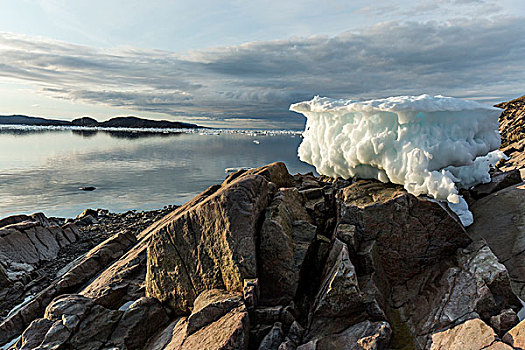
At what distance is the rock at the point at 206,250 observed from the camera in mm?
10297

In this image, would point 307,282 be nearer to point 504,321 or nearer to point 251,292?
point 251,292

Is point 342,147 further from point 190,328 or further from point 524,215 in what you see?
point 190,328

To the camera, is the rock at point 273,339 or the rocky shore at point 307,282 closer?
the rock at point 273,339

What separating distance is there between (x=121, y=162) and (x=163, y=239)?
7412cm

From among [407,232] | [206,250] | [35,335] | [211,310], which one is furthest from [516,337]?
[35,335]

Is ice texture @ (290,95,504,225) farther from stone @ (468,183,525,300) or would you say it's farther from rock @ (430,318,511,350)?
rock @ (430,318,511,350)

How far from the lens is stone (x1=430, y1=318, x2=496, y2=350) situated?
7805 mm


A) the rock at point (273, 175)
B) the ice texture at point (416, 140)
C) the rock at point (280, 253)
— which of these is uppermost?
the ice texture at point (416, 140)

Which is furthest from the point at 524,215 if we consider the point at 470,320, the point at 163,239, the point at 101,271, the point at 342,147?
the point at 101,271

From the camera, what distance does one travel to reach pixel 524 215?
1157 centimetres

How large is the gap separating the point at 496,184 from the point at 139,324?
1508 cm

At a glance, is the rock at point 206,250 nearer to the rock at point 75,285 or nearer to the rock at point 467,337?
the rock at point 75,285

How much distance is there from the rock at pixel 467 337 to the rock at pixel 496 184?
745 cm

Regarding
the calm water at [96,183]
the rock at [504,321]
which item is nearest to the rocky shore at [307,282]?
the rock at [504,321]
